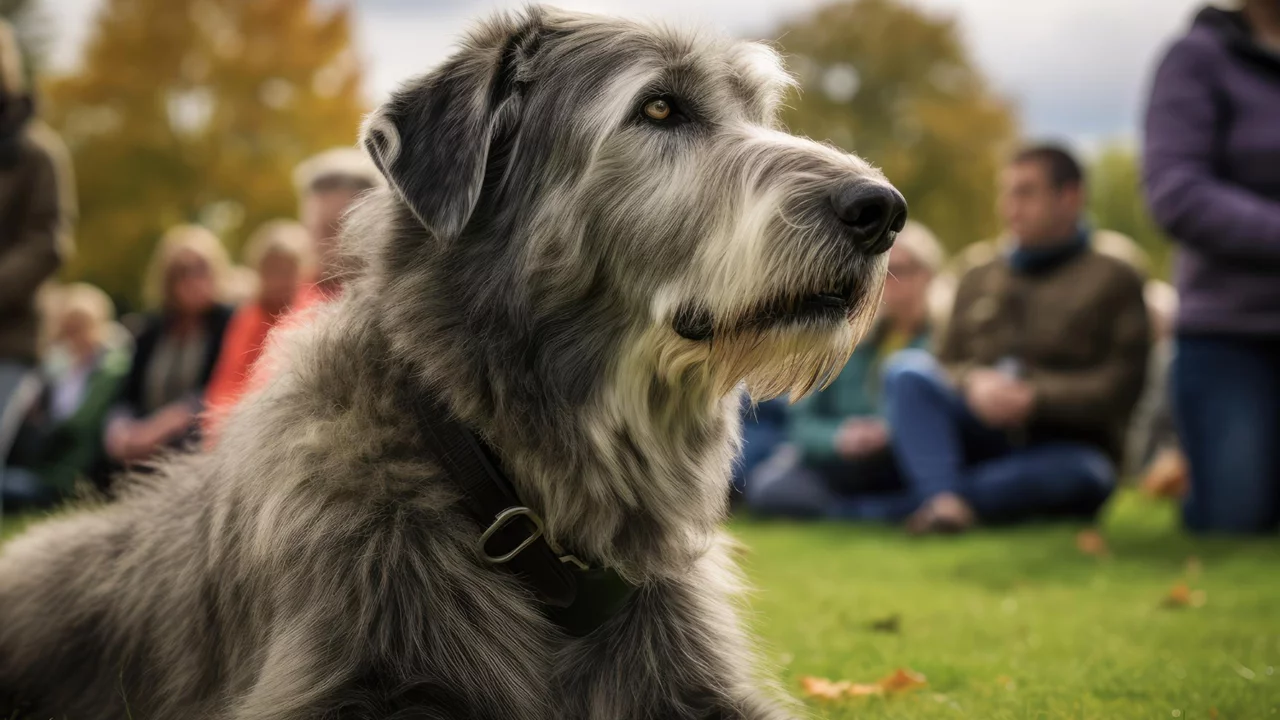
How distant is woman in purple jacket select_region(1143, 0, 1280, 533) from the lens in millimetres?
7516

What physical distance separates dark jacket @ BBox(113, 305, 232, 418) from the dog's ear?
7.95 metres

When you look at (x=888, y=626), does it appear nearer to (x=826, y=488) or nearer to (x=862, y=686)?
(x=862, y=686)

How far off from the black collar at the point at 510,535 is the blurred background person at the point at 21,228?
20.8 feet

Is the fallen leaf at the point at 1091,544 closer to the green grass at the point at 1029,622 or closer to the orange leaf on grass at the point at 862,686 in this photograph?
the green grass at the point at 1029,622

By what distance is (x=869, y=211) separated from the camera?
311 cm

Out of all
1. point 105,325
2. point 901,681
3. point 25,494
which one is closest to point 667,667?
point 901,681

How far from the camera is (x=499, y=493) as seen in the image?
3.10m

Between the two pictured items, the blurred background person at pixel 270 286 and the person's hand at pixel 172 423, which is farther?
the person's hand at pixel 172 423

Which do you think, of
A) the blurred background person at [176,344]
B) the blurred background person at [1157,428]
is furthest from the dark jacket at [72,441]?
the blurred background person at [1157,428]

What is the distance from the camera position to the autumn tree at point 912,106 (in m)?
43.4

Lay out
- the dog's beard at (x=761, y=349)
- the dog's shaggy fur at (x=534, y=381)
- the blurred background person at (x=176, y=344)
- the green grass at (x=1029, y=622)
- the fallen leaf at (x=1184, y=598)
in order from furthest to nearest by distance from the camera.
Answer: the blurred background person at (x=176, y=344) → the fallen leaf at (x=1184, y=598) → the green grass at (x=1029, y=622) → the dog's beard at (x=761, y=349) → the dog's shaggy fur at (x=534, y=381)

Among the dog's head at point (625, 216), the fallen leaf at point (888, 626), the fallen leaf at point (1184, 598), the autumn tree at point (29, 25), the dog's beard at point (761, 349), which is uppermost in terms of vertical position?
the autumn tree at point (29, 25)

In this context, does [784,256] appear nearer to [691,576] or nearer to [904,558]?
[691,576]

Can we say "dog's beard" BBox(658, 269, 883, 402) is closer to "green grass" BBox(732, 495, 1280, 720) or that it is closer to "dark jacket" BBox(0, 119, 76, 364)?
"green grass" BBox(732, 495, 1280, 720)
